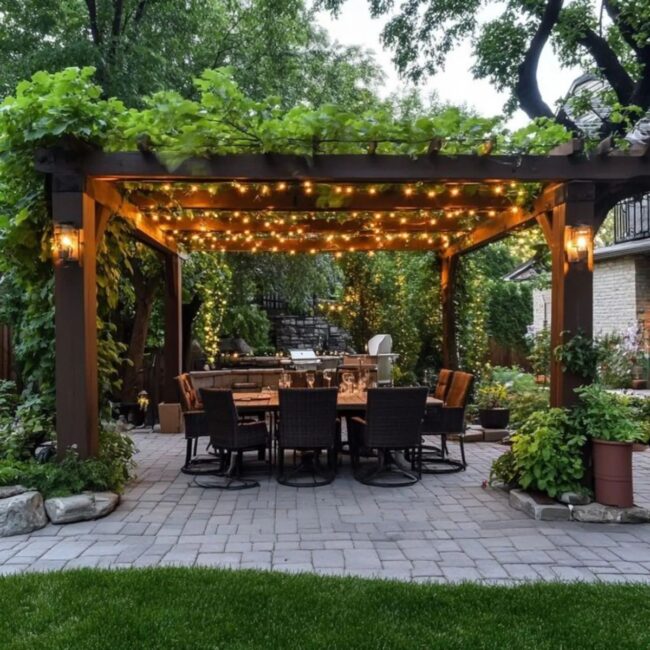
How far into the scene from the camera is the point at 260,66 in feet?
33.3

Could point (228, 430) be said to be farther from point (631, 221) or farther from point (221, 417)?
point (631, 221)

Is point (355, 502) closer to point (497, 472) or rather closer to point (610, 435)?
point (497, 472)

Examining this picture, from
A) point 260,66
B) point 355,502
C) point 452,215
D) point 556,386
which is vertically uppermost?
point 260,66

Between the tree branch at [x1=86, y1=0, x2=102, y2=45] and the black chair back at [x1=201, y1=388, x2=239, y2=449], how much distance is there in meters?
6.15

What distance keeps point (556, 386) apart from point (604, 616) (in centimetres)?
241

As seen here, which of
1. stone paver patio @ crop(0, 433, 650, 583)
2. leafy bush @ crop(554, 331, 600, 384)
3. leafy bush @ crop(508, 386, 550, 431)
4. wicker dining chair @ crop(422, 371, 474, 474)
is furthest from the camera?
leafy bush @ crop(508, 386, 550, 431)

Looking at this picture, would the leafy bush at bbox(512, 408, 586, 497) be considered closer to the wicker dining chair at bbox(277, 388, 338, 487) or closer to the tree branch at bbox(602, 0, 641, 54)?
the wicker dining chair at bbox(277, 388, 338, 487)

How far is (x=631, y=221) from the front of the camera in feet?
42.2

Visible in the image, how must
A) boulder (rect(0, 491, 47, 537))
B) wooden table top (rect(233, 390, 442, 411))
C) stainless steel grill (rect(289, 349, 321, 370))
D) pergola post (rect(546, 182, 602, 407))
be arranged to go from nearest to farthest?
boulder (rect(0, 491, 47, 537)) < pergola post (rect(546, 182, 602, 407)) < wooden table top (rect(233, 390, 442, 411)) < stainless steel grill (rect(289, 349, 321, 370))

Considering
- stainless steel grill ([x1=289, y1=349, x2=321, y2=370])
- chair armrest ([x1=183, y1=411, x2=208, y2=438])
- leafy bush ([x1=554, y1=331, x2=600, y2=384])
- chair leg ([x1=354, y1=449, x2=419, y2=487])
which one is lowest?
chair leg ([x1=354, y1=449, x2=419, y2=487])

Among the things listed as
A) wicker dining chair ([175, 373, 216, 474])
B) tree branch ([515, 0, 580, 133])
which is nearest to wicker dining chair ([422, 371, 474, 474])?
wicker dining chair ([175, 373, 216, 474])

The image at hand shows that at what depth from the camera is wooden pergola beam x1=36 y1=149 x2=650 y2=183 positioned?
15.6ft

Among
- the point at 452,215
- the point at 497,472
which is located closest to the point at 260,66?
the point at 452,215

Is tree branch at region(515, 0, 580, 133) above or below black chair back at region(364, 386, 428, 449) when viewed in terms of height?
above
